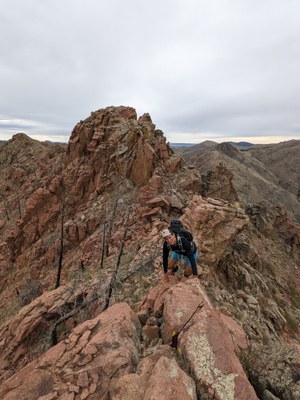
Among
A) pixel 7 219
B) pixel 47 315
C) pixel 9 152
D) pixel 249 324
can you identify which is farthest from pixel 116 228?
pixel 9 152

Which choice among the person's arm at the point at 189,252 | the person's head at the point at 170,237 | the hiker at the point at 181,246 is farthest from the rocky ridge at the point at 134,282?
the person's head at the point at 170,237

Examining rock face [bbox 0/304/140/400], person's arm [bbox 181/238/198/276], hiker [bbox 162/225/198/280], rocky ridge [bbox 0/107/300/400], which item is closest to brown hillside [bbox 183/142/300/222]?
rocky ridge [bbox 0/107/300/400]

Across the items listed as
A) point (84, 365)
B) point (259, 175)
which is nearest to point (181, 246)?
point (84, 365)

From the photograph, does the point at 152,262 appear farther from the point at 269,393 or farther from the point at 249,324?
the point at 269,393

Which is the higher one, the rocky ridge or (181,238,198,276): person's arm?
(181,238,198,276): person's arm

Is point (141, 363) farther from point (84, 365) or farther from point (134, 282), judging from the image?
point (134, 282)

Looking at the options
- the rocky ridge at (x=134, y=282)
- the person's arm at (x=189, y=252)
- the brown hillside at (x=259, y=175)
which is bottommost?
the brown hillside at (x=259, y=175)

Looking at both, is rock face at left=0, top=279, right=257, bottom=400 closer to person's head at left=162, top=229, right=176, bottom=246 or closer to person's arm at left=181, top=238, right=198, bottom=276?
person's arm at left=181, top=238, right=198, bottom=276

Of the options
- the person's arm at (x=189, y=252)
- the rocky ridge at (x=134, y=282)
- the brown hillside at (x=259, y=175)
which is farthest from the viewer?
the brown hillside at (x=259, y=175)

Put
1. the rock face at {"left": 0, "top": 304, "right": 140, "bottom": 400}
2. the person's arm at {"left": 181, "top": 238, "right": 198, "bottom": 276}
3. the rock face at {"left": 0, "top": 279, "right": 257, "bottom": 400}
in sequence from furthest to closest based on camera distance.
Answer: the person's arm at {"left": 181, "top": 238, "right": 198, "bottom": 276} < the rock face at {"left": 0, "top": 304, "right": 140, "bottom": 400} < the rock face at {"left": 0, "top": 279, "right": 257, "bottom": 400}

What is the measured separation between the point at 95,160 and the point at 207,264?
62.9ft

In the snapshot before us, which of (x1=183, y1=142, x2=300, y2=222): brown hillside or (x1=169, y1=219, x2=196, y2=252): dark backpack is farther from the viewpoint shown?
(x1=183, y1=142, x2=300, y2=222): brown hillside

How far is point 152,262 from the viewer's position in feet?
Result: 49.5

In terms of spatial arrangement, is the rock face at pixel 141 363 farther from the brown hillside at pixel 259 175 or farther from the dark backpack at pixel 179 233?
the brown hillside at pixel 259 175
